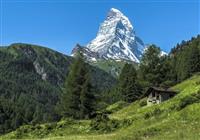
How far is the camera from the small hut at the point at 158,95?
8254cm

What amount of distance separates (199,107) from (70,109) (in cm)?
5402

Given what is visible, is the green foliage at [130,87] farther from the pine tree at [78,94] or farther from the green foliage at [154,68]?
the pine tree at [78,94]

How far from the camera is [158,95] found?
84.4 m

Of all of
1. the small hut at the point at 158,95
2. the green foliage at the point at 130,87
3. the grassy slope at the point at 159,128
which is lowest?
the grassy slope at the point at 159,128

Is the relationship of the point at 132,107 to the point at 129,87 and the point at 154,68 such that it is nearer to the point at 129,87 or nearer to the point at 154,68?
the point at 154,68

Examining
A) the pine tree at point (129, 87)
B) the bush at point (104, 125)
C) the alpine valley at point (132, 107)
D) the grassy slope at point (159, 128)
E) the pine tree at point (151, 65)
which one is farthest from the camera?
the pine tree at point (129, 87)

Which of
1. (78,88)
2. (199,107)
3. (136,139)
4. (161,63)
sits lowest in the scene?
(136,139)

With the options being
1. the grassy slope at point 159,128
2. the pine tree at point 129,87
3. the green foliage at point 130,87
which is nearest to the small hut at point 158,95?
the grassy slope at point 159,128

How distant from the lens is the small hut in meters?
82.5

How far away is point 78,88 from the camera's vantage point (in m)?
88.4

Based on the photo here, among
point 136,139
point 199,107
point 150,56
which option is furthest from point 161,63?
point 136,139

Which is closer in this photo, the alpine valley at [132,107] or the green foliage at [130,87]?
the alpine valley at [132,107]

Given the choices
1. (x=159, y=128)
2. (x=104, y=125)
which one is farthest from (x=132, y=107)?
(x=159, y=128)

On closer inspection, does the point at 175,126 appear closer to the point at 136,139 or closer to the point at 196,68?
the point at 136,139
